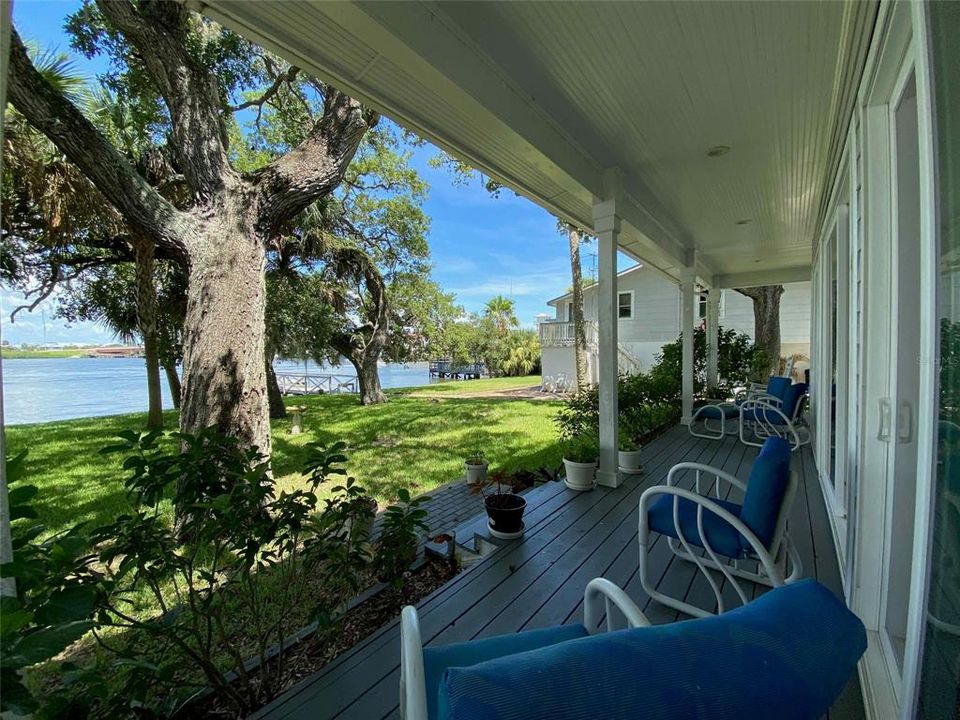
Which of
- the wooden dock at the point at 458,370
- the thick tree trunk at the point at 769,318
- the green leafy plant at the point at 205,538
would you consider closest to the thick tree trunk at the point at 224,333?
the green leafy plant at the point at 205,538

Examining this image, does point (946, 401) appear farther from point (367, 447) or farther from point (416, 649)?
point (367, 447)

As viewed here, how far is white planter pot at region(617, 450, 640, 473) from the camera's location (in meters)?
4.31

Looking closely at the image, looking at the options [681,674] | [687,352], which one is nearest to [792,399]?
[687,352]

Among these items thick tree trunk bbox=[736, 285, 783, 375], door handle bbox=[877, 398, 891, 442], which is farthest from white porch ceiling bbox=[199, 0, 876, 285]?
thick tree trunk bbox=[736, 285, 783, 375]

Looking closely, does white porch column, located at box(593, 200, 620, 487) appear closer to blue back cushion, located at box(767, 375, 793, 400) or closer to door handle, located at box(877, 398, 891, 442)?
door handle, located at box(877, 398, 891, 442)

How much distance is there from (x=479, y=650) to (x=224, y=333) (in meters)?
3.90

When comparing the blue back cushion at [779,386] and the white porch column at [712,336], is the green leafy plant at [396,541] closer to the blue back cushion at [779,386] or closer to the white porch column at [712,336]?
the blue back cushion at [779,386]

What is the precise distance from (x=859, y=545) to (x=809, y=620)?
4.86 feet

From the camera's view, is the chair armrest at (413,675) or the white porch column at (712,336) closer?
the chair armrest at (413,675)

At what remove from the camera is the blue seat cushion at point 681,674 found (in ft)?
1.82

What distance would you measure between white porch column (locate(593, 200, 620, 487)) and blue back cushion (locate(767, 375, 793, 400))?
365cm

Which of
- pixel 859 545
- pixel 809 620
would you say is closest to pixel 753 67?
pixel 859 545

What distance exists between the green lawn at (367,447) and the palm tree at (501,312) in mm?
20362

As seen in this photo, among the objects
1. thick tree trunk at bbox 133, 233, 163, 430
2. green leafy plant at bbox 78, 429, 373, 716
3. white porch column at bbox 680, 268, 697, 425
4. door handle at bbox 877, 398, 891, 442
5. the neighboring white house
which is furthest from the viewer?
the neighboring white house
